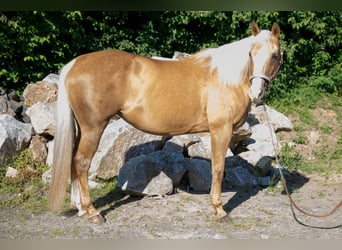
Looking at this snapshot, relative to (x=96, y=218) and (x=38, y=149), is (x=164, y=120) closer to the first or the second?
(x=96, y=218)

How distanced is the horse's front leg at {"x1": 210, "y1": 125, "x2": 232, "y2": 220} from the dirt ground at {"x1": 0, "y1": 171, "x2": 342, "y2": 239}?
0.14 meters

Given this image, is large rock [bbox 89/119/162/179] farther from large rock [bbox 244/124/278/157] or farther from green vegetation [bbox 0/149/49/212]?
large rock [bbox 244/124/278/157]

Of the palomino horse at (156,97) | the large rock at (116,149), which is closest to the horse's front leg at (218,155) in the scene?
the palomino horse at (156,97)

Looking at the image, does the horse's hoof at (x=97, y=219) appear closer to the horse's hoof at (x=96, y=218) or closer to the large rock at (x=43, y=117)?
the horse's hoof at (x=96, y=218)

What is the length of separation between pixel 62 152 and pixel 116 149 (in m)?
1.61

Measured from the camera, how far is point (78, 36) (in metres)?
8.81

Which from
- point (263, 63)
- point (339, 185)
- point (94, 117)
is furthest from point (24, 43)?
point (339, 185)

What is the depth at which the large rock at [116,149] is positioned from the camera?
6047mm

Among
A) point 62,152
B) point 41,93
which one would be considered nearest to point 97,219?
point 62,152

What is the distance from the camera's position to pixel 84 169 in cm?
465

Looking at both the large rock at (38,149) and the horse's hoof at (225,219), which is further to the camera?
the large rock at (38,149)

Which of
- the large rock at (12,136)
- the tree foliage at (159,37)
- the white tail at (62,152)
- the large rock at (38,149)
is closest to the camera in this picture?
the white tail at (62,152)

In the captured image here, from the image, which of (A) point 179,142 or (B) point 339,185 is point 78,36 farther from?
(B) point 339,185

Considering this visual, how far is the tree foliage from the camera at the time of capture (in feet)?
27.6
